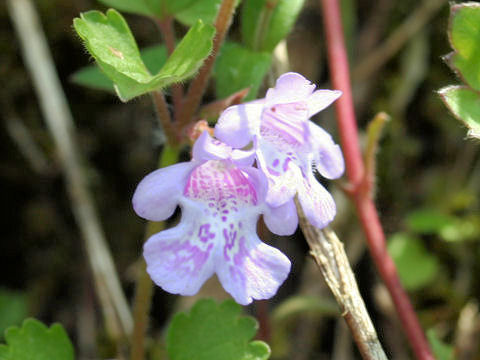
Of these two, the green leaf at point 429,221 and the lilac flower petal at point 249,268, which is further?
the green leaf at point 429,221

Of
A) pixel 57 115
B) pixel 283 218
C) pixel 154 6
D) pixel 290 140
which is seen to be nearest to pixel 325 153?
pixel 290 140

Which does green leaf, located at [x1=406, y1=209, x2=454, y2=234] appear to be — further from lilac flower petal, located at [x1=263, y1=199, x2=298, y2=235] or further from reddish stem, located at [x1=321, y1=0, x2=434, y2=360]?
lilac flower petal, located at [x1=263, y1=199, x2=298, y2=235]

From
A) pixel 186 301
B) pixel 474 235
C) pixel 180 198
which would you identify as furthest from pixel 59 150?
pixel 474 235

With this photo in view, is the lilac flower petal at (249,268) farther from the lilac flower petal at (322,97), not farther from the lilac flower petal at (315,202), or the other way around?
the lilac flower petal at (322,97)

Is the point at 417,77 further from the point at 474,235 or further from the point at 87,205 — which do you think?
the point at 87,205

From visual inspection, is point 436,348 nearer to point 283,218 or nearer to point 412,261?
point 412,261

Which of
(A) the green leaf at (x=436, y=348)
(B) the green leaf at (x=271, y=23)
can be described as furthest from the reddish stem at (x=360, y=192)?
(B) the green leaf at (x=271, y=23)
